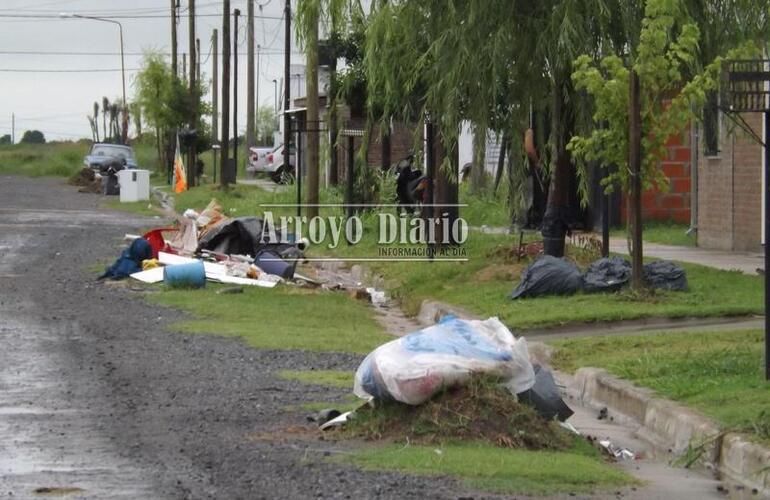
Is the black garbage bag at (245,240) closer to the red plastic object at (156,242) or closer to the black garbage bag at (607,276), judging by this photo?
the red plastic object at (156,242)

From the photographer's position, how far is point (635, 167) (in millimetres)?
16344

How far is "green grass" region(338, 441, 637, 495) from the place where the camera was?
8000mm

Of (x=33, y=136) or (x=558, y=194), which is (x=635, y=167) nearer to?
(x=558, y=194)

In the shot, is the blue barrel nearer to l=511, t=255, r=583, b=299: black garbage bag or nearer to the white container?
l=511, t=255, r=583, b=299: black garbage bag

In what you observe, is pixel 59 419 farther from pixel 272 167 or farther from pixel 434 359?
pixel 272 167

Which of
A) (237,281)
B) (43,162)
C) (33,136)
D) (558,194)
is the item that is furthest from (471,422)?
(33,136)

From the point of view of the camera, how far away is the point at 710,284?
57.9 ft

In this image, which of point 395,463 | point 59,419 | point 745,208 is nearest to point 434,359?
point 395,463

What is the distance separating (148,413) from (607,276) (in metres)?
8.07

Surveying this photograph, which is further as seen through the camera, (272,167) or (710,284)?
(272,167)

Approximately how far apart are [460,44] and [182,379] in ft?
23.9

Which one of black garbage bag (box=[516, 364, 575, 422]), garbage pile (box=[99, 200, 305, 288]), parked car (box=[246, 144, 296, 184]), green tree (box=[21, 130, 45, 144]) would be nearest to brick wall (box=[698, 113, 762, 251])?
garbage pile (box=[99, 200, 305, 288])

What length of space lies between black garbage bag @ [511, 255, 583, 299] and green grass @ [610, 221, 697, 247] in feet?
28.9

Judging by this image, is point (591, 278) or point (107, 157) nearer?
point (591, 278)
